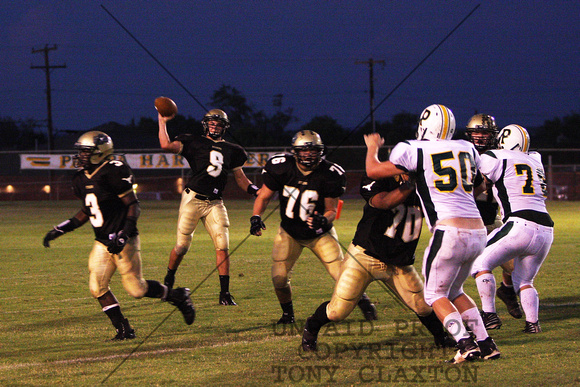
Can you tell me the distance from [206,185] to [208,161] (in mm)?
272

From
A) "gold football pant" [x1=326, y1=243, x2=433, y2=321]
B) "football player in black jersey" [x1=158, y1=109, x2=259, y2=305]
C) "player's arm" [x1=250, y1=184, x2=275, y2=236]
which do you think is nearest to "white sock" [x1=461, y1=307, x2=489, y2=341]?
"gold football pant" [x1=326, y1=243, x2=433, y2=321]

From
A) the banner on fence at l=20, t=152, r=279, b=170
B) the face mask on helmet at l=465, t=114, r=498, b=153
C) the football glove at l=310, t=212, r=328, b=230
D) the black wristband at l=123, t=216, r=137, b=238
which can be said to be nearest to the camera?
the football glove at l=310, t=212, r=328, b=230

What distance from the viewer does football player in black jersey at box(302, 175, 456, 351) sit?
528 centimetres

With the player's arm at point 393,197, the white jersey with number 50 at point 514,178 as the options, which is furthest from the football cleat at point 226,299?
the white jersey with number 50 at point 514,178

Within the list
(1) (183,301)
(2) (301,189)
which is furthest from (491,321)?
(1) (183,301)

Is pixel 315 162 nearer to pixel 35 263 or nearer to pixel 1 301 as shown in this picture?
pixel 1 301

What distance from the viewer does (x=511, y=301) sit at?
22.6 ft

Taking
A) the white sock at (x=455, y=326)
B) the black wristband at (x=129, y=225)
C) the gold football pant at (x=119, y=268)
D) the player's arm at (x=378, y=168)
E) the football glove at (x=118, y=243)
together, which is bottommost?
the white sock at (x=455, y=326)

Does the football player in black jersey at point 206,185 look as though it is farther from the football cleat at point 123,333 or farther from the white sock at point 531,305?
the white sock at point 531,305

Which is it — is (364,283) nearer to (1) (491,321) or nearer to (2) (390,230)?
(2) (390,230)

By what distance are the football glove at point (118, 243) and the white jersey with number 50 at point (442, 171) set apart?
2282 millimetres

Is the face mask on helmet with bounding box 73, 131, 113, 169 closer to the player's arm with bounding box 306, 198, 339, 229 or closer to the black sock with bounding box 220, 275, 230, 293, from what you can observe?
the player's arm with bounding box 306, 198, 339, 229

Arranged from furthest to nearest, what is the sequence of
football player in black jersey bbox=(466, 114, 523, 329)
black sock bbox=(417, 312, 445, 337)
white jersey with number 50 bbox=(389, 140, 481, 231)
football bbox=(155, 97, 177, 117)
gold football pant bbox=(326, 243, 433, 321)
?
1. football bbox=(155, 97, 177, 117)
2. football player in black jersey bbox=(466, 114, 523, 329)
3. black sock bbox=(417, 312, 445, 337)
4. gold football pant bbox=(326, 243, 433, 321)
5. white jersey with number 50 bbox=(389, 140, 481, 231)

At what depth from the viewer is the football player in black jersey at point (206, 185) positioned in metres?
8.05
